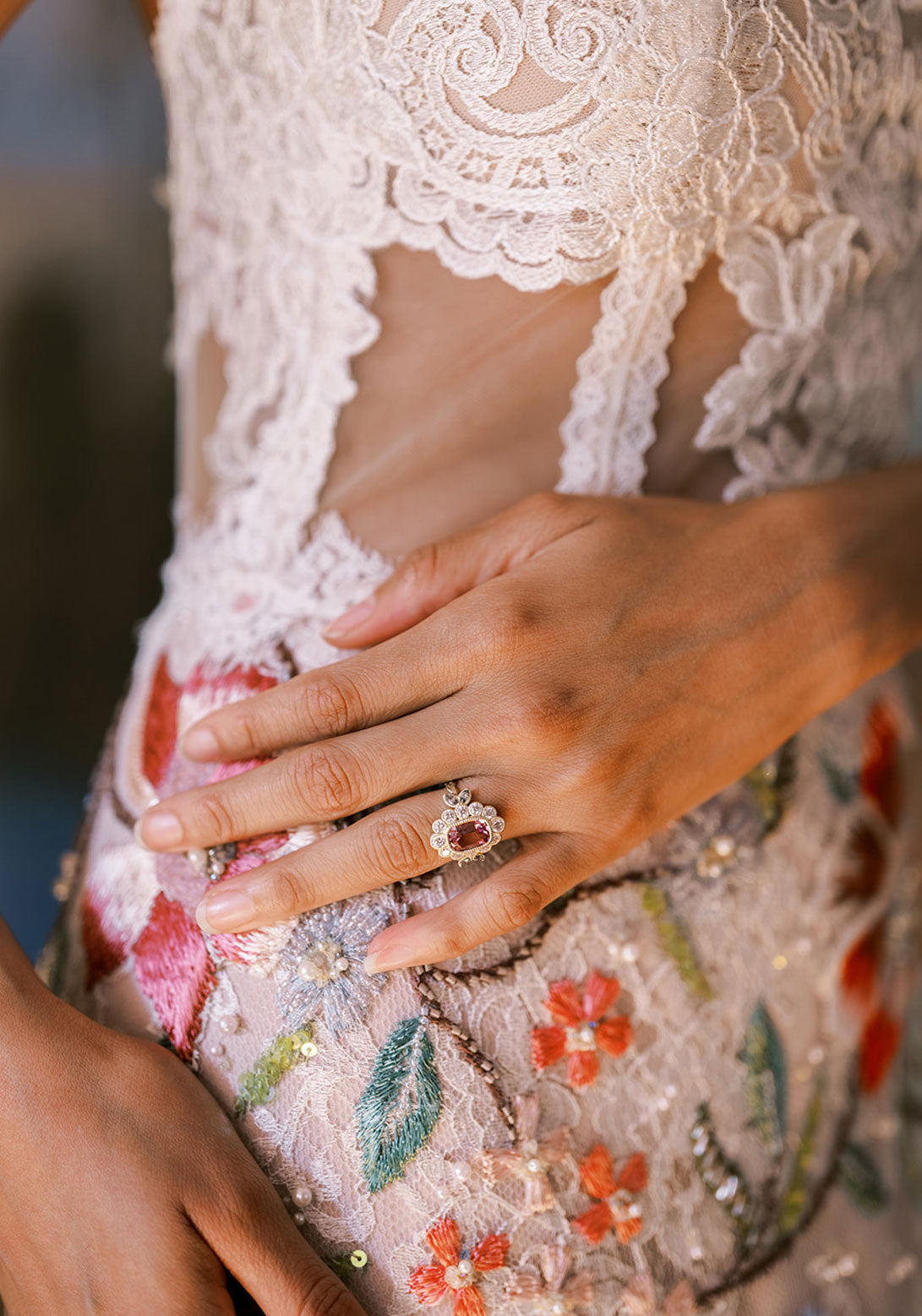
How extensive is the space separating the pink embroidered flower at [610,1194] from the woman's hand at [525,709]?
20cm

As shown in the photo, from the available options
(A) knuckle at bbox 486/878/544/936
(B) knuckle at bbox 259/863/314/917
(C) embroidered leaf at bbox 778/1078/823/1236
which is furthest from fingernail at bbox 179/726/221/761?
(C) embroidered leaf at bbox 778/1078/823/1236

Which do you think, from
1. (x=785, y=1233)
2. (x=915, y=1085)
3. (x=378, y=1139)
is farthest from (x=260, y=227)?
(x=915, y=1085)

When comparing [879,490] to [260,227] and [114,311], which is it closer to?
[260,227]

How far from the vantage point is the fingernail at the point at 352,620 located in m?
0.68

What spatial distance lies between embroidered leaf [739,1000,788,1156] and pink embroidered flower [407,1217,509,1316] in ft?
0.83

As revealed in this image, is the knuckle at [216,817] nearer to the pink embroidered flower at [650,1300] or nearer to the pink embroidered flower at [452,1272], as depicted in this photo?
the pink embroidered flower at [452,1272]

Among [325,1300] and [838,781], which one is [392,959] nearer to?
[325,1300]

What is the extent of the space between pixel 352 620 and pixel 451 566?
0.08 meters

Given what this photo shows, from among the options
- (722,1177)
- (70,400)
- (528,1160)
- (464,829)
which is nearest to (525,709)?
(464,829)

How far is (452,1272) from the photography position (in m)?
0.60

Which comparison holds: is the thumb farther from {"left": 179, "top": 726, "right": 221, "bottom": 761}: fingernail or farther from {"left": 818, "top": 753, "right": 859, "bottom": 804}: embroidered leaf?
{"left": 818, "top": 753, "right": 859, "bottom": 804}: embroidered leaf

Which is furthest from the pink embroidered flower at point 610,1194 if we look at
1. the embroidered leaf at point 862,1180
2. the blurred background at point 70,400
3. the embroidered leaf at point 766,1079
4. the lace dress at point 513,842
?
the blurred background at point 70,400

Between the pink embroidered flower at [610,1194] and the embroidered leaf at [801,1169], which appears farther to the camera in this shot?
the embroidered leaf at [801,1169]

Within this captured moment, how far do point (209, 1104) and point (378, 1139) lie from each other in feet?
0.36
